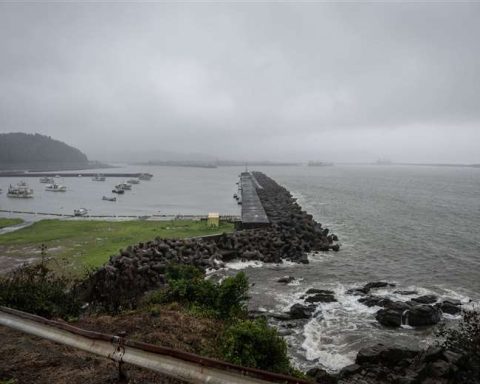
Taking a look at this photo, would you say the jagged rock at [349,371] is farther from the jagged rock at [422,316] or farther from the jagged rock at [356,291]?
the jagged rock at [356,291]

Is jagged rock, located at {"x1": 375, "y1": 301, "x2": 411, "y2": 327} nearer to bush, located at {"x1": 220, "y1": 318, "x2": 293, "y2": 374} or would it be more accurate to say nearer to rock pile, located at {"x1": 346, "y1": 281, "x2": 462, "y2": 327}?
rock pile, located at {"x1": 346, "y1": 281, "x2": 462, "y2": 327}

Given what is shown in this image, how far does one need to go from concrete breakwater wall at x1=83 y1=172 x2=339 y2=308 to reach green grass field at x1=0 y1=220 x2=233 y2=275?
3073mm

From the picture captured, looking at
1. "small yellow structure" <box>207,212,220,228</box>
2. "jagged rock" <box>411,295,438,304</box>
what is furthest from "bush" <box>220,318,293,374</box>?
"small yellow structure" <box>207,212,220,228</box>

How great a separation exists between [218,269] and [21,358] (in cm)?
1712

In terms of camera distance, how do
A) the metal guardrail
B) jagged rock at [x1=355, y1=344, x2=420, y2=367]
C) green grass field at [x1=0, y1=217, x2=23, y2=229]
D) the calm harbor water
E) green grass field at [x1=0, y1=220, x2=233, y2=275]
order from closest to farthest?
the metal guardrail, jagged rock at [x1=355, y1=344, x2=420, y2=367], the calm harbor water, green grass field at [x1=0, y1=220, x2=233, y2=275], green grass field at [x1=0, y1=217, x2=23, y2=229]

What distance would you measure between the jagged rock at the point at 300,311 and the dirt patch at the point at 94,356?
22.3 ft

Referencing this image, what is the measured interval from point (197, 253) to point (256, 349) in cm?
1679

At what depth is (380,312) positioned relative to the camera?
1700cm

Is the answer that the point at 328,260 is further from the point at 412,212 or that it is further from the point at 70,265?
the point at 412,212

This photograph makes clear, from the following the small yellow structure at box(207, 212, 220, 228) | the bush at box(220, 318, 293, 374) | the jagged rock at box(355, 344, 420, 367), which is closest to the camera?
the bush at box(220, 318, 293, 374)

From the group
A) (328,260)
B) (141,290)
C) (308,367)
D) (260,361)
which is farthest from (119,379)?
(328,260)

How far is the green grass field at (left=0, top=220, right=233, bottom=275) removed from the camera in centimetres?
2514

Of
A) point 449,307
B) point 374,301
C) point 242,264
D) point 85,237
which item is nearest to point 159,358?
point 374,301

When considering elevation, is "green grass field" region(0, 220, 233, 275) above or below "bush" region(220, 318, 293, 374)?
below
